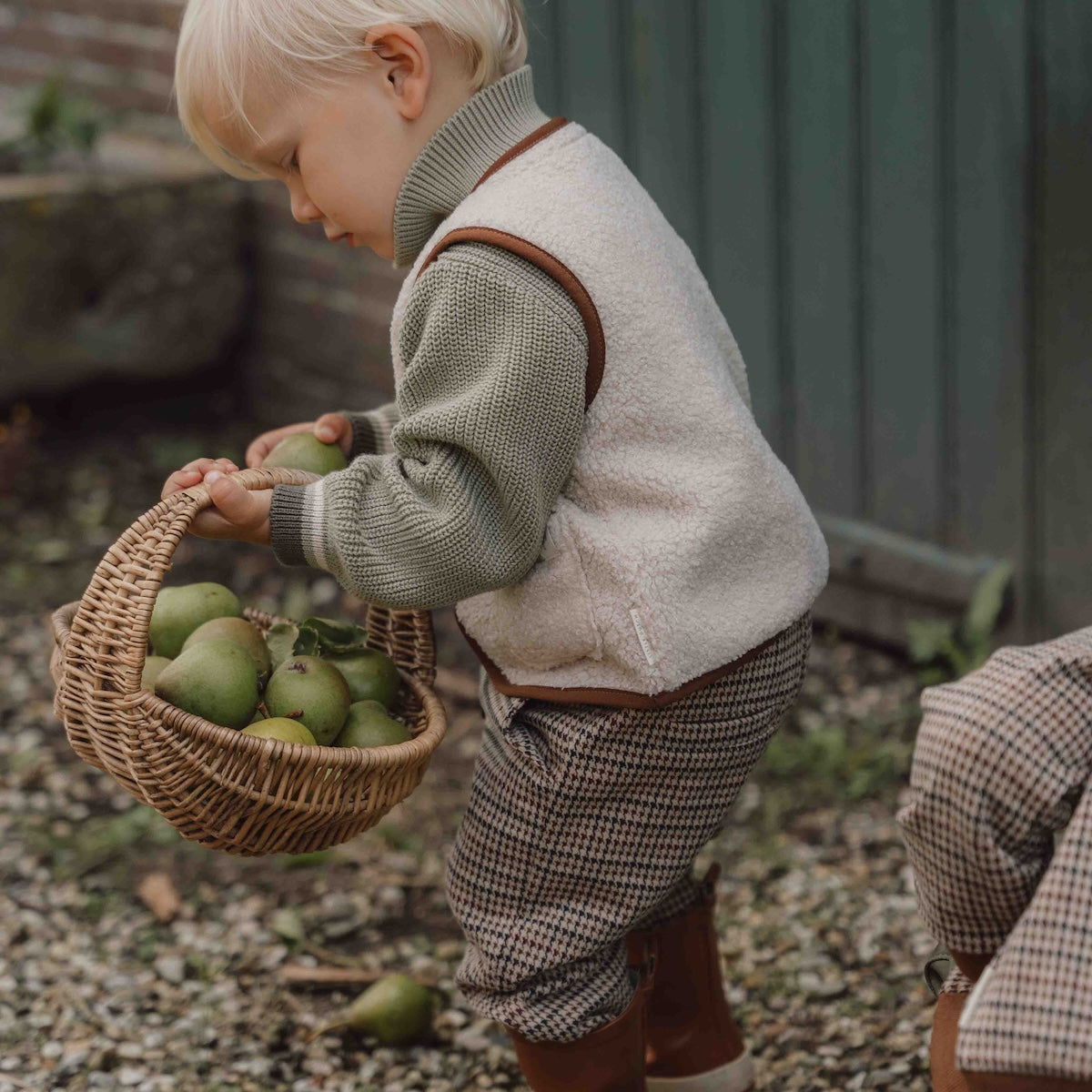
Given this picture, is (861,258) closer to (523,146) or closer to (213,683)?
(523,146)

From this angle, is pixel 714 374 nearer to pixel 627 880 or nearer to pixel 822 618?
pixel 627 880

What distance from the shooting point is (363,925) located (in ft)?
9.57

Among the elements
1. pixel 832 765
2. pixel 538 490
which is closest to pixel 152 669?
pixel 538 490

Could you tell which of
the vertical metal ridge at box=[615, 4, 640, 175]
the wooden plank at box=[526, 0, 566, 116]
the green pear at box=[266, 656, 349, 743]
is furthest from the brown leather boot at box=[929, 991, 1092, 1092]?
the wooden plank at box=[526, 0, 566, 116]

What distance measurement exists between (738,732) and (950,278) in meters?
1.57

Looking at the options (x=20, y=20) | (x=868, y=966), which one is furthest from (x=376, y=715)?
(x=20, y=20)

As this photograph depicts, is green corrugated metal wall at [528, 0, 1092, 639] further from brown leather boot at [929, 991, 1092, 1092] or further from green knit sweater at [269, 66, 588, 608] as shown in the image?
brown leather boot at [929, 991, 1092, 1092]

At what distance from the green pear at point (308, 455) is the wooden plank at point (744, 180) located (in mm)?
1615

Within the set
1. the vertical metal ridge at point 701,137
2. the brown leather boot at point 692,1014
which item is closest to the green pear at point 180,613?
the brown leather boot at point 692,1014

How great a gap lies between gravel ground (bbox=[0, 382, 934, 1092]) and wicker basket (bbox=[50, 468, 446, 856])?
2.47ft

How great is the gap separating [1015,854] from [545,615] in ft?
2.22

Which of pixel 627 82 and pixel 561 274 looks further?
pixel 627 82

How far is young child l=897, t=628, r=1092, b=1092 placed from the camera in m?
1.40

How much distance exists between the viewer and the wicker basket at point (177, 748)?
1796mm
